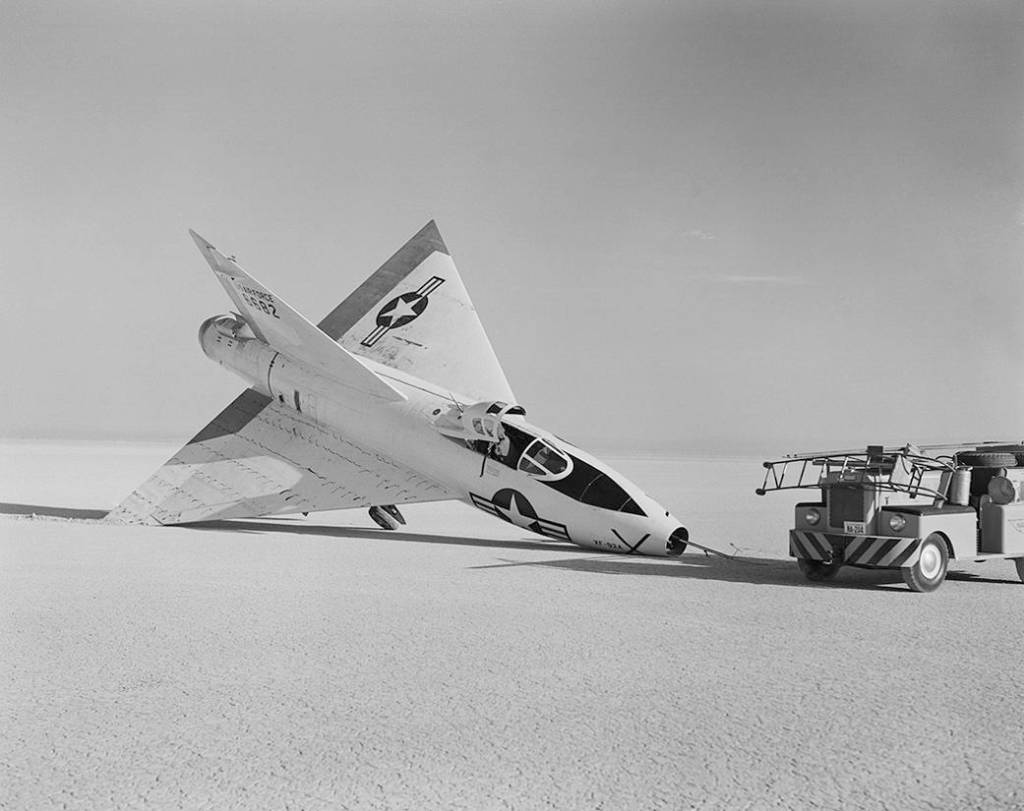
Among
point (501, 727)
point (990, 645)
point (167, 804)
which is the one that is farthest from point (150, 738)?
point (990, 645)

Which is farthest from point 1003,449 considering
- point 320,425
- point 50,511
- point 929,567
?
point 50,511

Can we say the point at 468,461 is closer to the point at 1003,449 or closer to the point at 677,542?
the point at 677,542

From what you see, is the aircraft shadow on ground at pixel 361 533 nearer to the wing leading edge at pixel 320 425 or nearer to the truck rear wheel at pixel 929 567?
the wing leading edge at pixel 320 425

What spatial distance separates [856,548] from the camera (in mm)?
11492

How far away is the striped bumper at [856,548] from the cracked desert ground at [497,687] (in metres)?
0.42

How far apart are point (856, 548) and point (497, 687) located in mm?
6386

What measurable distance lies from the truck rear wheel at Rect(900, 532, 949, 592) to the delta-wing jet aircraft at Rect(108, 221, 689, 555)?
418 cm

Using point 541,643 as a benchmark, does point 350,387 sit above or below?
above

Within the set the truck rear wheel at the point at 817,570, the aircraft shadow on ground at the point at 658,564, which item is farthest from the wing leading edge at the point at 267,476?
the truck rear wheel at the point at 817,570

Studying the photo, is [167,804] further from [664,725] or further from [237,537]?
[237,537]

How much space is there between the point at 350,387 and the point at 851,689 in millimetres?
13120

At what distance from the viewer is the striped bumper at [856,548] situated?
11.1m

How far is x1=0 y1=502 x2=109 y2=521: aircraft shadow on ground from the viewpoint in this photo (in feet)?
64.4

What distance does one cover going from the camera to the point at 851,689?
22.5 ft
